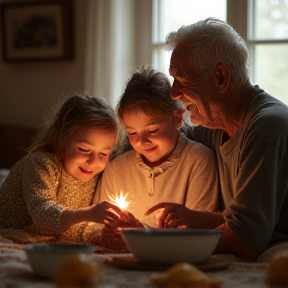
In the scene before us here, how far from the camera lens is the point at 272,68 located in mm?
4301

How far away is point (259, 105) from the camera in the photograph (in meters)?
2.15

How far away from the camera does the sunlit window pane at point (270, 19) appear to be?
4211 millimetres

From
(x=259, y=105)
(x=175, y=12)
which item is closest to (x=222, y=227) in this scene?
(x=259, y=105)

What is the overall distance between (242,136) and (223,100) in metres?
0.19

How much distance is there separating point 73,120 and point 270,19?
2.27 metres

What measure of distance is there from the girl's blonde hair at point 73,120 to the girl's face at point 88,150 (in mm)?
27

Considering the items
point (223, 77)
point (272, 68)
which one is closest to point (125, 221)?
point (223, 77)

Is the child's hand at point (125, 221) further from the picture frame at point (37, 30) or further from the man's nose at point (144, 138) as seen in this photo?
the picture frame at point (37, 30)

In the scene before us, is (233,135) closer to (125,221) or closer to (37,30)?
(125,221)

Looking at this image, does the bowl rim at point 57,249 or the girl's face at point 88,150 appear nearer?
the bowl rim at point 57,249

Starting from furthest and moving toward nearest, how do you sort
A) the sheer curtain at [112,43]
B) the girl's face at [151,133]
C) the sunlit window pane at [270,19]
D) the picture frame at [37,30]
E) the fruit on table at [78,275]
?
the picture frame at [37,30] < the sheer curtain at [112,43] < the sunlit window pane at [270,19] < the girl's face at [151,133] < the fruit on table at [78,275]

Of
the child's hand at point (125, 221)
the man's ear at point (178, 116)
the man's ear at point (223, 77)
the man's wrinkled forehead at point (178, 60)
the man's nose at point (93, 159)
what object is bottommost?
the child's hand at point (125, 221)

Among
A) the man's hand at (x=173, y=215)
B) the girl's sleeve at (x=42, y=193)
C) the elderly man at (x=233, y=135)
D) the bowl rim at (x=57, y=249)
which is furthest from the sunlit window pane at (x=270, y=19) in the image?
the bowl rim at (x=57, y=249)

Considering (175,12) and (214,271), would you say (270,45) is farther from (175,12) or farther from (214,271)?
(214,271)
